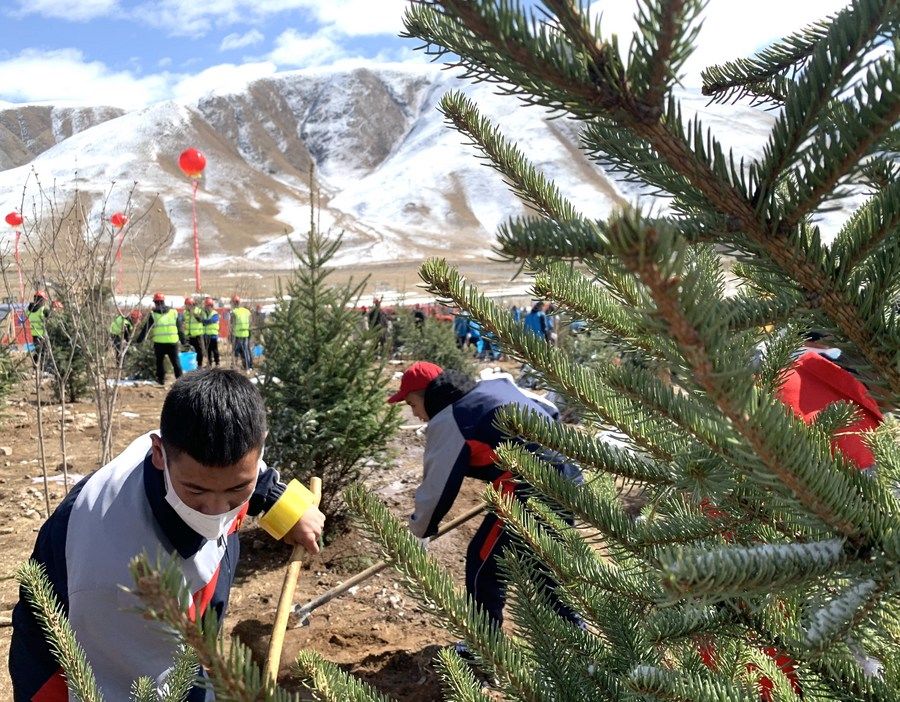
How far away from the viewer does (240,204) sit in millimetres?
87062

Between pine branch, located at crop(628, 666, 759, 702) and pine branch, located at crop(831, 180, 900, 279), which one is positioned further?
pine branch, located at crop(628, 666, 759, 702)

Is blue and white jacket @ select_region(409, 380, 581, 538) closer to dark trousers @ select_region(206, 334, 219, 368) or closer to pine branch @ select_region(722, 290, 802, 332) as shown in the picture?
pine branch @ select_region(722, 290, 802, 332)

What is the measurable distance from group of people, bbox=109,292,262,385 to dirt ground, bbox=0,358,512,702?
16.3ft

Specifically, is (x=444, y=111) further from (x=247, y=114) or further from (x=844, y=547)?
(x=247, y=114)

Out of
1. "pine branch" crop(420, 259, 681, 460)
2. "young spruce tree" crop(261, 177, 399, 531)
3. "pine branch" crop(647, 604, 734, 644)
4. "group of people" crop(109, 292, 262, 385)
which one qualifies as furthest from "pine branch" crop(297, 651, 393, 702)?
"group of people" crop(109, 292, 262, 385)

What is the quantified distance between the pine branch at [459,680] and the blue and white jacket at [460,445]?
7.45 ft

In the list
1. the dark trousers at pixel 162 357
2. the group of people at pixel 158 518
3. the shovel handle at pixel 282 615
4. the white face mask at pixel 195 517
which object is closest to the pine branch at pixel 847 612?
the group of people at pixel 158 518

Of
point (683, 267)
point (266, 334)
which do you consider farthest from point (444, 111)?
point (266, 334)

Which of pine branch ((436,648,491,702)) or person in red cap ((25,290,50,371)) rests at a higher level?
pine branch ((436,648,491,702))

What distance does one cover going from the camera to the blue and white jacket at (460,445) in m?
3.42

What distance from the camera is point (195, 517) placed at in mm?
1829

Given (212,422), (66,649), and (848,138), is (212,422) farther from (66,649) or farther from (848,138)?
(848,138)

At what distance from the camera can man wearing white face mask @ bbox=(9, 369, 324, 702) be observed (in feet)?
5.64

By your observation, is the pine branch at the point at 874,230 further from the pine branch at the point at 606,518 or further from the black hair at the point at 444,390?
the black hair at the point at 444,390
